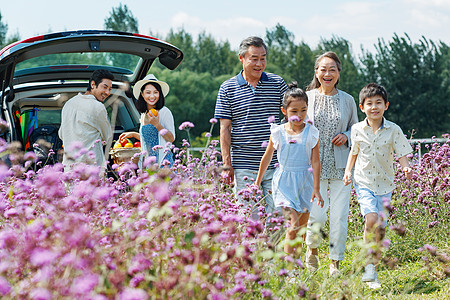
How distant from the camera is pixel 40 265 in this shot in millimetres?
1769

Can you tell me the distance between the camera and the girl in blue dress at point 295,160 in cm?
437

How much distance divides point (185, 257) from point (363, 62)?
43.2 metres

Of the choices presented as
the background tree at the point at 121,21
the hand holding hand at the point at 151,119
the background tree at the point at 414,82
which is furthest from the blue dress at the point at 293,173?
the background tree at the point at 121,21

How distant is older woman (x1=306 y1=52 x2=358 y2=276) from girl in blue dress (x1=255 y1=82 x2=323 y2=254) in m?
0.29

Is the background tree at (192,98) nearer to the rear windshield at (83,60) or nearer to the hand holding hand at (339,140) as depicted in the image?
the rear windshield at (83,60)

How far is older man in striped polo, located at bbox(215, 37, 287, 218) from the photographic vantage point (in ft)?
15.5

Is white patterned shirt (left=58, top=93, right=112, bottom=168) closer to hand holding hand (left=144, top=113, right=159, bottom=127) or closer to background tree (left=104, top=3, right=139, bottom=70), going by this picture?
hand holding hand (left=144, top=113, right=159, bottom=127)

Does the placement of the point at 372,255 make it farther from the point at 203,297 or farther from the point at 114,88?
the point at 114,88

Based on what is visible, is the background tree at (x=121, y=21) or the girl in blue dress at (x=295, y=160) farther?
the background tree at (x=121, y=21)

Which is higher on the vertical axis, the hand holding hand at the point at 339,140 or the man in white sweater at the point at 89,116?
the man in white sweater at the point at 89,116

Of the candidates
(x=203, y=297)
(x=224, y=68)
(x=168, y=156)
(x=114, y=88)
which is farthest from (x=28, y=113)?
(x=224, y=68)

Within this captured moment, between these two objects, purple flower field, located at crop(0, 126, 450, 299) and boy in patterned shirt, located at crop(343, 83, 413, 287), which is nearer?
purple flower field, located at crop(0, 126, 450, 299)

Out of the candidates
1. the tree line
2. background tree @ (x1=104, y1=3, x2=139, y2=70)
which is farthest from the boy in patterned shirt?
background tree @ (x1=104, y1=3, x2=139, y2=70)

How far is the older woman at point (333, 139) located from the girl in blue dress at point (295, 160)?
288mm
